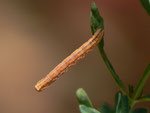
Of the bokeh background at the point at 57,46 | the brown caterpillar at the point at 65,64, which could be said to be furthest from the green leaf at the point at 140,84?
the bokeh background at the point at 57,46

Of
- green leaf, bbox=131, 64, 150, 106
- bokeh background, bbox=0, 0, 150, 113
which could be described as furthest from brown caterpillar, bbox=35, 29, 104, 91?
bokeh background, bbox=0, 0, 150, 113

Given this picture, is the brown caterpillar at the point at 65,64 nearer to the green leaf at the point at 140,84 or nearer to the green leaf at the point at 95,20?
the green leaf at the point at 95,20

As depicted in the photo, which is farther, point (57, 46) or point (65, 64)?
point (57, 46)

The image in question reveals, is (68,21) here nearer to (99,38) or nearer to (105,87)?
(105,87)

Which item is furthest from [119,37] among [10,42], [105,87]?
[10,42]

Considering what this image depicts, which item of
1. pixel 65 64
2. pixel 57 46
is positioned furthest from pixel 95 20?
pixel 57 46

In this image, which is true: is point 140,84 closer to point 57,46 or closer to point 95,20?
point 95,20

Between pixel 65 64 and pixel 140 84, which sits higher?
pixel 65 64

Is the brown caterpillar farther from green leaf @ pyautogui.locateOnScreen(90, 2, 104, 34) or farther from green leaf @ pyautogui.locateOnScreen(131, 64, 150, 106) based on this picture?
green leaf @ pyautogui.locateOnScreen(131, 64, 150, 106)
